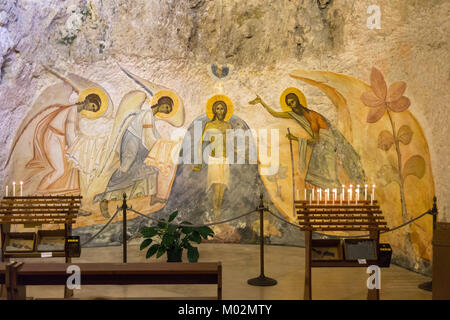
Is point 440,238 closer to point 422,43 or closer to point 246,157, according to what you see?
point 422,43

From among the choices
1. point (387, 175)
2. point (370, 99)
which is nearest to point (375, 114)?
point (370, 99)

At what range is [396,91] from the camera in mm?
6980

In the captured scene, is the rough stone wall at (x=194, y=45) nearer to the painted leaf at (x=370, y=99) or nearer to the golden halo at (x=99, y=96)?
the golden halo at (x=99, y=96)

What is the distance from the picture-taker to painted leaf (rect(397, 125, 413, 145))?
677 centimetres

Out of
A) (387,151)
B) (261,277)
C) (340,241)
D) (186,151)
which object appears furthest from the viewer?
(186,151)

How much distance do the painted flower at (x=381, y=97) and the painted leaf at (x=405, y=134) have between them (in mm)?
288

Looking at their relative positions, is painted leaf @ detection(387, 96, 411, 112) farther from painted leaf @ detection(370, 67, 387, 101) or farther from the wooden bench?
the wooden bench

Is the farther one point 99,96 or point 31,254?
point 99,96

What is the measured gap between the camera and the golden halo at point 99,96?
8.70 m

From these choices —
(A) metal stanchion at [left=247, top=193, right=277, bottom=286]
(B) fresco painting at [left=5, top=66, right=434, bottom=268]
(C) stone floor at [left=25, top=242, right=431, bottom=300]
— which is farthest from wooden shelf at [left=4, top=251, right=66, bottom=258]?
(B) fresco painting at [left=5, top=66, right=434, bottom=268]

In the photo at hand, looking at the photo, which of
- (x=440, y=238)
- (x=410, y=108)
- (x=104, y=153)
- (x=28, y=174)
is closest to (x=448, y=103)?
(x=410, y=108)

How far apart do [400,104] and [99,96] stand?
17.8 feet

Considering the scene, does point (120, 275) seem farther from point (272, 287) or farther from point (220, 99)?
point (220, 99)

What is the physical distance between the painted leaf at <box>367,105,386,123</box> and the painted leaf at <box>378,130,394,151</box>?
0.86 ft
